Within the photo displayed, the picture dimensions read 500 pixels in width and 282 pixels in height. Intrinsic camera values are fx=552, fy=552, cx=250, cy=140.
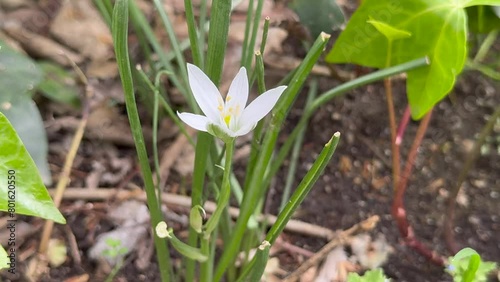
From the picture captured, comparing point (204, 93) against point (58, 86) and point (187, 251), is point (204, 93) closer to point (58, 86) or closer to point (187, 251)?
point (187, 251)

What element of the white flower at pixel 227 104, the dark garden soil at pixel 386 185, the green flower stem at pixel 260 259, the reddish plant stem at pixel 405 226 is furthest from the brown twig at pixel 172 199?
the white flower at pixel 227 104

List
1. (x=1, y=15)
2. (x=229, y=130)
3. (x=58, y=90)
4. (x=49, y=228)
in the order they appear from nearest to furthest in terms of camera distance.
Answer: (x=229, y=130) → (x=49, y=228) → (x=58, y=90) → (x=1, y=15)

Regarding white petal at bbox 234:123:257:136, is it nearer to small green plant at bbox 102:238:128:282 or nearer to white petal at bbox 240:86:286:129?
white petal at bbox 240:86:286:129

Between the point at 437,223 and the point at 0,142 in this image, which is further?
the point at 437,223

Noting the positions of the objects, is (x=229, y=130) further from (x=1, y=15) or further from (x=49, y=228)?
(x=1, y=15)

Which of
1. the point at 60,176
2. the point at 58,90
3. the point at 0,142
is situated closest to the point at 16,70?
the point at 58,90
